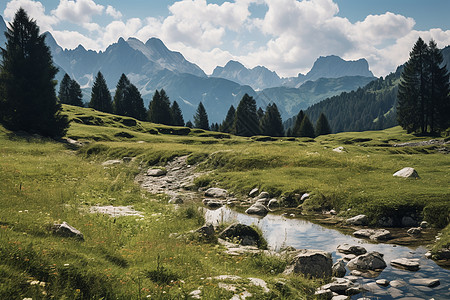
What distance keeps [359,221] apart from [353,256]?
16.5 feet

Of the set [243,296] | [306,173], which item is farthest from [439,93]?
[243,296]

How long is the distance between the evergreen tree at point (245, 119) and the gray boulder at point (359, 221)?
86.0 metres

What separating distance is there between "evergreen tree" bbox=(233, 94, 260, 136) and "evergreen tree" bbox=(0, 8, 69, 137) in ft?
197

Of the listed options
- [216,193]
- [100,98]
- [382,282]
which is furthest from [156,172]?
[100,98]

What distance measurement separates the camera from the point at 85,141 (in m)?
52.8

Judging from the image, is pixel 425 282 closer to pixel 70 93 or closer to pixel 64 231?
pixel 64 231

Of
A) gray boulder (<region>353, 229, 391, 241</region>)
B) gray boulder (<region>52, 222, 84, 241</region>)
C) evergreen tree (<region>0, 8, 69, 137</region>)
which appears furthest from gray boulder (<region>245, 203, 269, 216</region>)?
evergreen tree (<region>0, 8, 69, 137</region>)

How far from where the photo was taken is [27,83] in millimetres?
47375

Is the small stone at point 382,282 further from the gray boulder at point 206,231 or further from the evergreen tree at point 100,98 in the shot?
the evergreen tree at point 100,98

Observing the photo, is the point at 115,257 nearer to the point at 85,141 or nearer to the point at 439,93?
the point at 85,141

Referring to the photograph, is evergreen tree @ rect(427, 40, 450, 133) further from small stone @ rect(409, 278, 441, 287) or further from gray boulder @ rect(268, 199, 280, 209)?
small stone @ rect(409, 278, 441, 287)

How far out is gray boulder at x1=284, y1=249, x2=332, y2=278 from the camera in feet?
32.2

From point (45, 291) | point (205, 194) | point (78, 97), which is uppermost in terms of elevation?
point (78, 97)

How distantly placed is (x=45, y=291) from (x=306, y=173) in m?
22.8
